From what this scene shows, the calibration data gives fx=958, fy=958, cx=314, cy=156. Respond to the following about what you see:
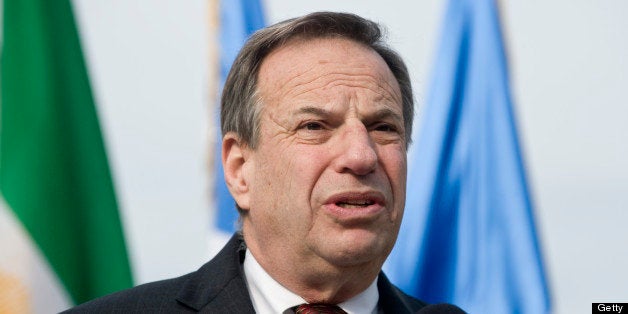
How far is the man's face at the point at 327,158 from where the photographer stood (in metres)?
3.15

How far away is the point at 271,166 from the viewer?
336 centimetres

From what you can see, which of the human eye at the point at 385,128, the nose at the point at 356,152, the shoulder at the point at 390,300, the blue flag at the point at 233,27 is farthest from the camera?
the blue flag at the point at 233,27

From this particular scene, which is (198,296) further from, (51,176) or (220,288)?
(51,176)

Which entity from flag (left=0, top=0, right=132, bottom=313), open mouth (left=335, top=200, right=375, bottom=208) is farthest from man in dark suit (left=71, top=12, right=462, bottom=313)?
flag (left=0, top=0, right=132, bottom=313)

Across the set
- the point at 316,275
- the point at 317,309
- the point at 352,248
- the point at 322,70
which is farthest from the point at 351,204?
the point at 322,70

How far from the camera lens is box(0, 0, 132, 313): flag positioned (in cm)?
521

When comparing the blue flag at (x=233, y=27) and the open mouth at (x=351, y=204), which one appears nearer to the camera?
the open mouth at (x=351, y=204)

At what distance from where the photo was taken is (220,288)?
336 cm

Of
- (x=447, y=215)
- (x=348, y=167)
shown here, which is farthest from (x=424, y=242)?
(x=348, y=167)

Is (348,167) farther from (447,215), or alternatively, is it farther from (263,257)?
(447,215)

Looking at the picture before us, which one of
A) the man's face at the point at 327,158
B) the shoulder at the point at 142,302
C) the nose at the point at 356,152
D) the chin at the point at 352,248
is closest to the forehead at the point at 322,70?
the man's face at the point at 327,158

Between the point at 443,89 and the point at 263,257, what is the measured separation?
2725mm

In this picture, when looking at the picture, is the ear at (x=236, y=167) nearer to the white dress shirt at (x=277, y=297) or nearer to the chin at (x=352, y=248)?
the white dress shirt at (x=277, y=297)


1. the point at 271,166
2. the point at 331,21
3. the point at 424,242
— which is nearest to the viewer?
the point at 271,166
